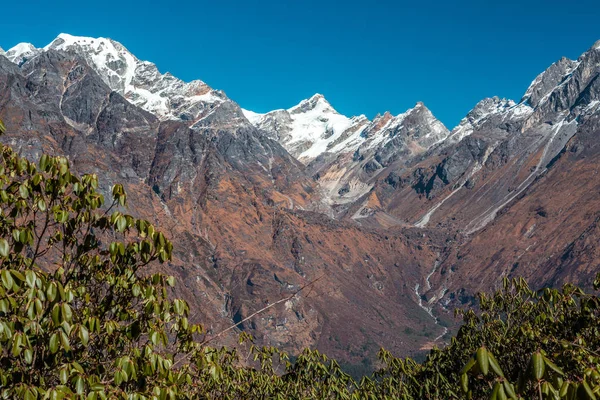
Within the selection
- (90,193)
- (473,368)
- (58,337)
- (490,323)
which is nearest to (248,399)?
(490,323)

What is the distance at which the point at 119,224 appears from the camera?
973 centimetres

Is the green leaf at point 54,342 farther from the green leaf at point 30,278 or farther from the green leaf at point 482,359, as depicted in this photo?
the green leaf at point 482,359

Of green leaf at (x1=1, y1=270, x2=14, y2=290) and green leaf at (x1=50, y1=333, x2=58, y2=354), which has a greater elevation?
green leaf at (x1=1, y1=270, x2=14, y2=290)

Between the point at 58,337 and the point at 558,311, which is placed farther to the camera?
the point at 558,311

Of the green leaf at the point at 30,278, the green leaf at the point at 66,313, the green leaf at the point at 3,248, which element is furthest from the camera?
the green leaf at the point at 3,248

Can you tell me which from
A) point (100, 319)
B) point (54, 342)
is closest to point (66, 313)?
point (54, 342)

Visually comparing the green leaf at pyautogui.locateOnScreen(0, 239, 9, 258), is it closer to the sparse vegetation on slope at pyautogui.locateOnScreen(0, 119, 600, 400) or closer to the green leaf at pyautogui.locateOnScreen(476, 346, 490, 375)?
the sparse vegetation on slope at pyautogui.locateOnScreen(0, 119, 600, 400)

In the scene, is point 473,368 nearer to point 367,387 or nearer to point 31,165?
point 31,165

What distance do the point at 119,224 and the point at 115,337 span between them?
4020mm

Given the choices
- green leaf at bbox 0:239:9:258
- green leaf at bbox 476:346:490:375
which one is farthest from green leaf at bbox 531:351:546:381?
green leaf at bbox 0:239:9:258

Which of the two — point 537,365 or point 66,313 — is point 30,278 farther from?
point 537,365

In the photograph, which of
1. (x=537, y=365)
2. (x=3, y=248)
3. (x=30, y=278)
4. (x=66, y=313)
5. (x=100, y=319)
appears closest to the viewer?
(x=537, y=365)

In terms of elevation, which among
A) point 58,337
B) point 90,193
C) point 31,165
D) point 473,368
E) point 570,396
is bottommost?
point 570,396

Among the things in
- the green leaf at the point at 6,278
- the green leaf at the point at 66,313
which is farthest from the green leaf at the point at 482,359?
the green leaf at the point at 6,278
